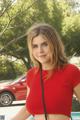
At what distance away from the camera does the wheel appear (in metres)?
15.6

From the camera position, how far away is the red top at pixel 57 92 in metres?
2.52

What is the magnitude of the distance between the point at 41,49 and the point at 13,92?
1318cm

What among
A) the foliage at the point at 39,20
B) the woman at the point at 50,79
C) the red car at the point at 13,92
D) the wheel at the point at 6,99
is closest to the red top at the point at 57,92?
the woman at the point at 50,79

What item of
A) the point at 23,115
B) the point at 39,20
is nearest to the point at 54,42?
the point at 23,115

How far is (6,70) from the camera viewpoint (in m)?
Answer: 39.1

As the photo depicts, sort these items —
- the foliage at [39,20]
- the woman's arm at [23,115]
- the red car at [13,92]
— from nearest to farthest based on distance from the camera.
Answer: the woman's arm at [23,115] < the red car at [13,92] < the foliage at [39,20]

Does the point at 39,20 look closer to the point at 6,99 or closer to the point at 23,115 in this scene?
the point at 6,99

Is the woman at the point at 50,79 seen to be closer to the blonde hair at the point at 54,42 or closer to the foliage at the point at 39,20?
the blonde hair at the point at 54,42

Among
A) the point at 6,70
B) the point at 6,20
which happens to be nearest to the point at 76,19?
the point at 6,70

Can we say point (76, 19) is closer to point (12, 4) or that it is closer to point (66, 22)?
point (66, 22)

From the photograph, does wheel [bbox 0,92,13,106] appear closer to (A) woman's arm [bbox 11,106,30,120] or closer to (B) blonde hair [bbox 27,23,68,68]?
Result: (A) woman's arm [bbox 11,106,30,120]

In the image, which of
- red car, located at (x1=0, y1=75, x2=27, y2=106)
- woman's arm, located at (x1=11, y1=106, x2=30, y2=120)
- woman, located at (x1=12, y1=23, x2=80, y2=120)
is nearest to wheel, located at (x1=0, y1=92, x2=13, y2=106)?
red car, located at (x1=0, y1=75, x2=27, y2=106)

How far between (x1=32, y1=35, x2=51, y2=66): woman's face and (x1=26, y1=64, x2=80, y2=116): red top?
0.08 m

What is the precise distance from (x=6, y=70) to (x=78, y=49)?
6912 millimetres
